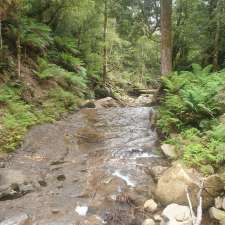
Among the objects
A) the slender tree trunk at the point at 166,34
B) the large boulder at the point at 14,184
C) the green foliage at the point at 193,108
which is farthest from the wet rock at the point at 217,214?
the slender tree trunk at the point at 166,34

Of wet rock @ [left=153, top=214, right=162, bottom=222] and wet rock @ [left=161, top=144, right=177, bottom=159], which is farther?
wet rock @ [left=161, top=144, right=177, bottom=159]

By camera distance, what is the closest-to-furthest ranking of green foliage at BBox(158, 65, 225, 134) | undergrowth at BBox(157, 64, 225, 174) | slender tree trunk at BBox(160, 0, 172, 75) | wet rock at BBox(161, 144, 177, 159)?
1. undergrowth at BBox(157, 64, 225, 174)
2. wet rock at BBox(161, 144, 177, 159)
3. green foliage at BBox(158, 65, 225, 134)
4. slender tree trunk at BBox(160, 0, 172, 75)

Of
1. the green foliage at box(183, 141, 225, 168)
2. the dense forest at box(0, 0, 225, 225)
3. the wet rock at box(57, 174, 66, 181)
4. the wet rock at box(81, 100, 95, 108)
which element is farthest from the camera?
the wet rock at box(81, 100, 95, 108)

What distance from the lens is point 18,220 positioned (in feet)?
15.5

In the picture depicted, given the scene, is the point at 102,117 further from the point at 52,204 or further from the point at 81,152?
the point at 52,204

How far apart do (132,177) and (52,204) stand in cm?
179

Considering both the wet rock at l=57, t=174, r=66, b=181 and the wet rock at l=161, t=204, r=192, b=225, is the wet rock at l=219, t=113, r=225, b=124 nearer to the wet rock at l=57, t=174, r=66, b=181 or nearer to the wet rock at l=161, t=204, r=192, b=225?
the wet rock at l=161, t=204, r=192, b=225

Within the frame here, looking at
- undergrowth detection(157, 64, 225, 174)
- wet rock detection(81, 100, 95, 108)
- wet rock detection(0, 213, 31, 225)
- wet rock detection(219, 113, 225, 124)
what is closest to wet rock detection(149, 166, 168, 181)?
undergrowth detection(157, 64, 225, 174)

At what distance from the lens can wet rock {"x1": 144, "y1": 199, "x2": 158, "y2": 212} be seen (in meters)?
5.06

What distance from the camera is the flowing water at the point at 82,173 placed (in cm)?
500

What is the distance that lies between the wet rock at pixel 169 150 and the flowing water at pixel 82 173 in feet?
0.73

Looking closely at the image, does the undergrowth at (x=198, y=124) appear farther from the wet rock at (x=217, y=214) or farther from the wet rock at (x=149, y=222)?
the wet rock at (x=149, y=222)

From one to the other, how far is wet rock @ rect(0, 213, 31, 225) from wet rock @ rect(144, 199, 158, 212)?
6.38 feet

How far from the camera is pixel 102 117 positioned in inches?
448
